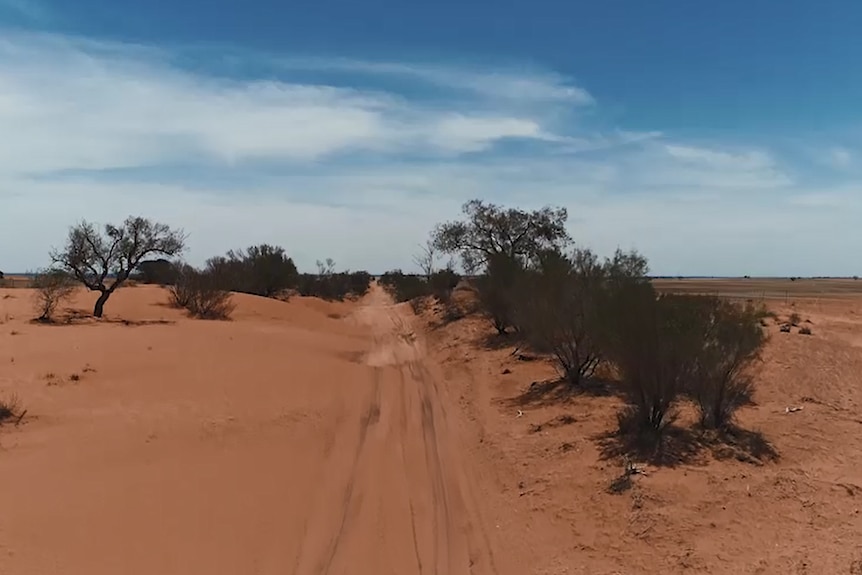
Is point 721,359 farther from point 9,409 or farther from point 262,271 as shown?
point 262,271

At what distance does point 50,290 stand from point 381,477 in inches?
1033

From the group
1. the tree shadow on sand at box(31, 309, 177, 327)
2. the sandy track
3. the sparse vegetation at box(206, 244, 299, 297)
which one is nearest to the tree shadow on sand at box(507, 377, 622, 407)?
the sandy track

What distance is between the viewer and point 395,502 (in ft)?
32.6

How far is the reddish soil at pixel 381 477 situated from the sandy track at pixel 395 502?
4 centimetres

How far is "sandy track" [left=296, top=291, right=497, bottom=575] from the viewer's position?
26.1 feet

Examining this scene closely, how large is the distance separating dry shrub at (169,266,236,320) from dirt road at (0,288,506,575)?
17.7 meters

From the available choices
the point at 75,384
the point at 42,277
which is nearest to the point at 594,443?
the point at 75,384

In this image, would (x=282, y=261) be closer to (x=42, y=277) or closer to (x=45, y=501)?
(x=42, y=277)

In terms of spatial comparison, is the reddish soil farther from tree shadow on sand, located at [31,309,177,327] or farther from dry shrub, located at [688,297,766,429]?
tree shadow on sand, located at [31,309,177,327]

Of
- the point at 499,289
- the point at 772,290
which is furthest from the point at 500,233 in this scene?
the point at 772,290

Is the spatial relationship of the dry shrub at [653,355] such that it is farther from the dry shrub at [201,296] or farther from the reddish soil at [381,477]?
the dry shrub at [201,296]

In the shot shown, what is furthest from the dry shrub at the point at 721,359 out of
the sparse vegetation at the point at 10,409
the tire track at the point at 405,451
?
the sparse vegetation at the point at 10,409

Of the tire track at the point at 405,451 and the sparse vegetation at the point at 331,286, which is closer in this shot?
the tire track at the point at 405,451

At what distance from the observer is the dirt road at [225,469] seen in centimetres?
774
